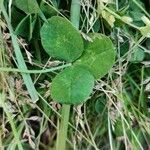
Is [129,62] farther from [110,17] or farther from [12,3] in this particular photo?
[12,3]

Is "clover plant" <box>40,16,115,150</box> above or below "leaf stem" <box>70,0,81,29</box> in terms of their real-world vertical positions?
below

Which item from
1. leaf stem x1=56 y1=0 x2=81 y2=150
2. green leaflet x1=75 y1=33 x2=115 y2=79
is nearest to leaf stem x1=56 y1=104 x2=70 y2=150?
leaf stem x1=56 y1=0 x2=81 y2=150

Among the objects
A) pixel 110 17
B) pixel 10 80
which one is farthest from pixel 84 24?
pixel 10 80

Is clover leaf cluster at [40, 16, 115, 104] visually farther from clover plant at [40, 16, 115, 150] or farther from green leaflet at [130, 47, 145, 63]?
green leaflet at [130, 47, 145, 63]

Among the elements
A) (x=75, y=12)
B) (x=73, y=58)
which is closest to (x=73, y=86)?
(x=73, y=58)

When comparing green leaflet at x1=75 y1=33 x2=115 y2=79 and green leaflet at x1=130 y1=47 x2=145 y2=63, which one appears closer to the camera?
green leaflet at x1=75 y1=33 x2=115 y2=79

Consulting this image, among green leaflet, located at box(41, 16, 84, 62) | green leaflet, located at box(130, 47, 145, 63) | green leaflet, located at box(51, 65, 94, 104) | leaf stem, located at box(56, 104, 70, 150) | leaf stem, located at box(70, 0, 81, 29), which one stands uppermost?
leaf stem, located at box(70, 0, 81, 29)

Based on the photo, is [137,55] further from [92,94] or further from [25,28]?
[25,28]
